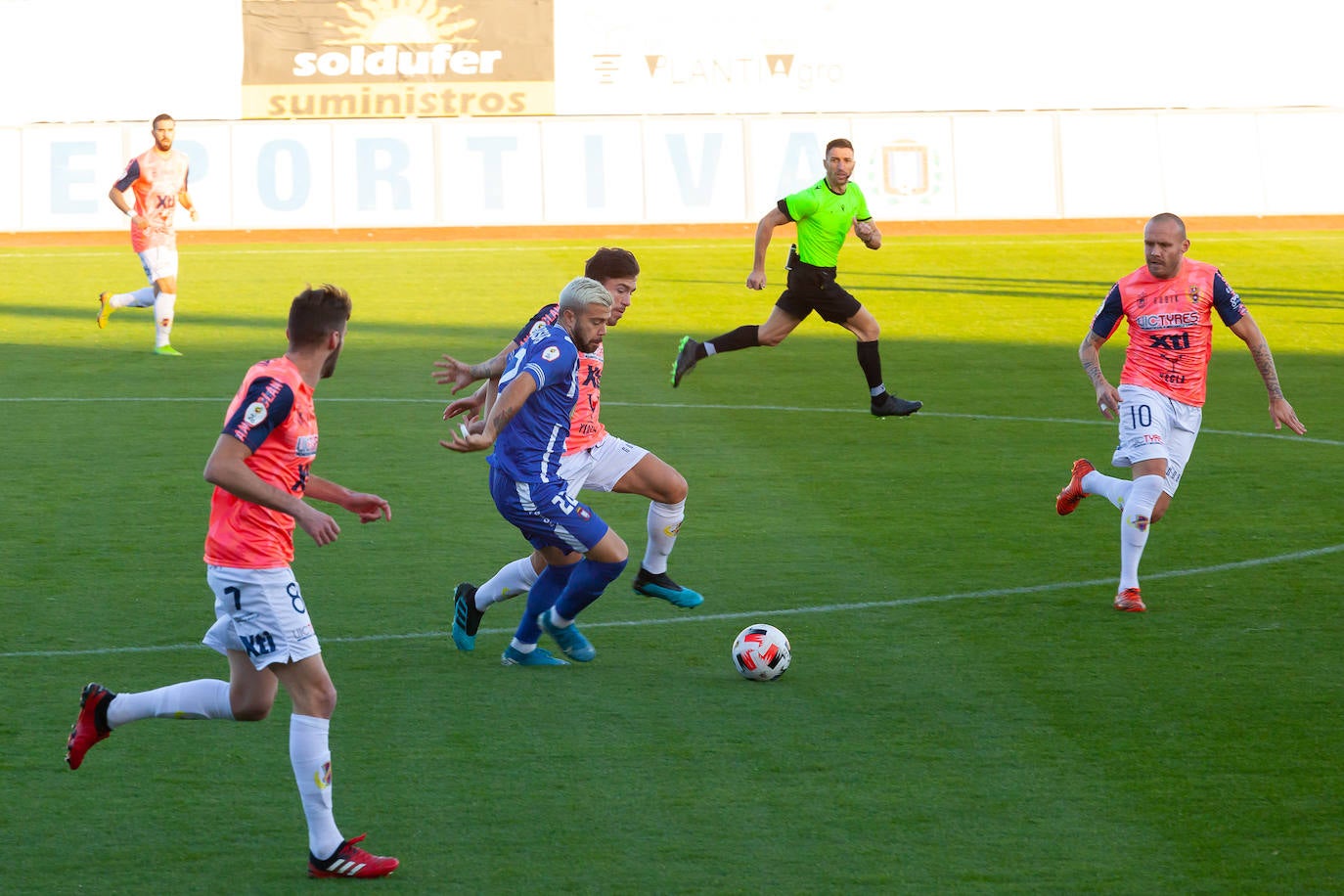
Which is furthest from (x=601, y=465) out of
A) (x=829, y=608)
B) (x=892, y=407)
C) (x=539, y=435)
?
(x=892, y=407)

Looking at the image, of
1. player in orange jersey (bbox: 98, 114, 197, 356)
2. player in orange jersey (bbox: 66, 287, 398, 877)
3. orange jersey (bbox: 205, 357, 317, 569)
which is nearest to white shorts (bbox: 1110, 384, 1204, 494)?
player in orange jersey (bbox: 66, 287, 398, 877)

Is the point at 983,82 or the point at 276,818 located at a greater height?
the point at 983,82

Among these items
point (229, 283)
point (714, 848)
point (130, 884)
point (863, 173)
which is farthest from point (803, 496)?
point (863, 173)

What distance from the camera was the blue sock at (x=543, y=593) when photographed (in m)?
7.83

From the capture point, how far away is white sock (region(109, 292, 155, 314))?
18047 millimetres

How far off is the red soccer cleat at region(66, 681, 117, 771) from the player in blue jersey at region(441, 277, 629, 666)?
5.64 feet

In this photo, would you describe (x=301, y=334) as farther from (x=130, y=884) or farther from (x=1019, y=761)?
(x=1019, y=761)

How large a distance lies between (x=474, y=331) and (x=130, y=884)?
45.2 feet

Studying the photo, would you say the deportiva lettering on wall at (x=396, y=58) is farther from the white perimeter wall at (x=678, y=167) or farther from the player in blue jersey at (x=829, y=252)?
the player in blue jersey at (x=829, y=252)

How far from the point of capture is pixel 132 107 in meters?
44.6

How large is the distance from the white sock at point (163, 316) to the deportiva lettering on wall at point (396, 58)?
2443 cm

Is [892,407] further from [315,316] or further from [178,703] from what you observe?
[315,316]

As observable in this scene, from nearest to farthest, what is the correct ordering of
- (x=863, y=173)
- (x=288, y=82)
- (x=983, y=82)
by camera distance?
(x=863, y=173) → (x=288, y=82) → (x=983, y=82)

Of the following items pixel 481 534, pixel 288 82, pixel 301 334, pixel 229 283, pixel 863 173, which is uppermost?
pixel 288 82
